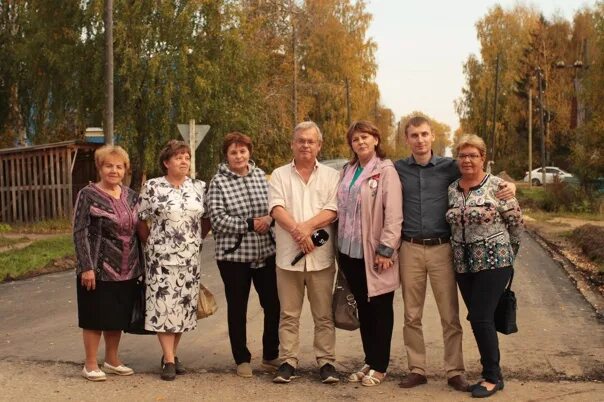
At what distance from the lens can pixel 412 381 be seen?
5801mm

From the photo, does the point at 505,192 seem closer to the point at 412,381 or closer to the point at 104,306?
the point at 412,381

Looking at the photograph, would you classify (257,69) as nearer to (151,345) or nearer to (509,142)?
(151,345)

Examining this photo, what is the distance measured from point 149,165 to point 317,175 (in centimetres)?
1912

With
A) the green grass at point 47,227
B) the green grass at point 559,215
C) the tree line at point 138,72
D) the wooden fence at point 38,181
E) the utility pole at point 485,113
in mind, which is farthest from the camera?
the utility pole at point 485,113

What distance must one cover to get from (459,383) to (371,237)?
1223 millimetres

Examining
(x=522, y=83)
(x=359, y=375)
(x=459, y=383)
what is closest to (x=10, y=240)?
(x=359, y=375)

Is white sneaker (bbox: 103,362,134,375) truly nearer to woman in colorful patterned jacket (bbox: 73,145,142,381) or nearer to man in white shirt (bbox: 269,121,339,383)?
woman in colorful patterned jacket (bbox: 73,145,142,381)

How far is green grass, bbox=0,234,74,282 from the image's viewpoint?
13.0 meters

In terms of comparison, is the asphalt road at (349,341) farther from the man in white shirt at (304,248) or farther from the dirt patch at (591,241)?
the dirt patch at (591,241)

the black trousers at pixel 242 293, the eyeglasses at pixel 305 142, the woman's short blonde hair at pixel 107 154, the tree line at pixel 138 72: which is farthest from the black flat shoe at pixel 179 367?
the tree line at pixel 138 72

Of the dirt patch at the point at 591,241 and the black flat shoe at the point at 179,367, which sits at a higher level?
the black flat shoe at the point at 179,367

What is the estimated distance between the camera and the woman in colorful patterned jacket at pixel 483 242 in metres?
5.54

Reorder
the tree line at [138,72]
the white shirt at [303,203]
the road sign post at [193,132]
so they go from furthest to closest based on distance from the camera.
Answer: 1. the tree line at [138,72]
2. the road sign post at [193,132]
3. the white shirt at [303,203]

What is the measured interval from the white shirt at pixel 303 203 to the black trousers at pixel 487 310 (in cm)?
112
